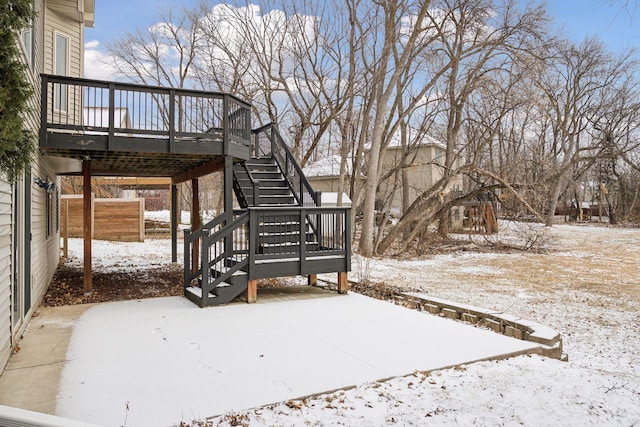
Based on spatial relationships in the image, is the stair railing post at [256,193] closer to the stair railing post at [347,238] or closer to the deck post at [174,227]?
the stair railing post at [347,238]

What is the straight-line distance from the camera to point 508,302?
8.53 meters

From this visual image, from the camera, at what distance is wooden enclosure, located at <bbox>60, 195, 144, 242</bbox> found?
1761 cm

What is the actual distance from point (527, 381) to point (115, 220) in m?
16.9

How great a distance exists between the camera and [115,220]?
17.9 meters

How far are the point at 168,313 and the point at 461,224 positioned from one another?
2671 centimetres

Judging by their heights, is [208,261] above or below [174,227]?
below

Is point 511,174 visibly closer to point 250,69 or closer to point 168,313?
point 250,69

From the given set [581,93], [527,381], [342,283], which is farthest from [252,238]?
[581,93]

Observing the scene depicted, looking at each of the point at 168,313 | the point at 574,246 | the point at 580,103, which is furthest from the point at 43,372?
the point at 580,103

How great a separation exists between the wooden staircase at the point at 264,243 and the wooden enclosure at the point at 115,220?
31.0 ft

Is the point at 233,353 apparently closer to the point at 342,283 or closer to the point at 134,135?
the point at 342,283

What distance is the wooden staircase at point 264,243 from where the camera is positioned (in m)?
7.26

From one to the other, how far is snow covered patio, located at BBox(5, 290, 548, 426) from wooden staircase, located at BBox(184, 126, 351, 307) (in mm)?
442

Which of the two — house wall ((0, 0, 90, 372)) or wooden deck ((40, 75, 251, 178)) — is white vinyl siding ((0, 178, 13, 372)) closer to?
house wall ((0, 0, 90, 372))
